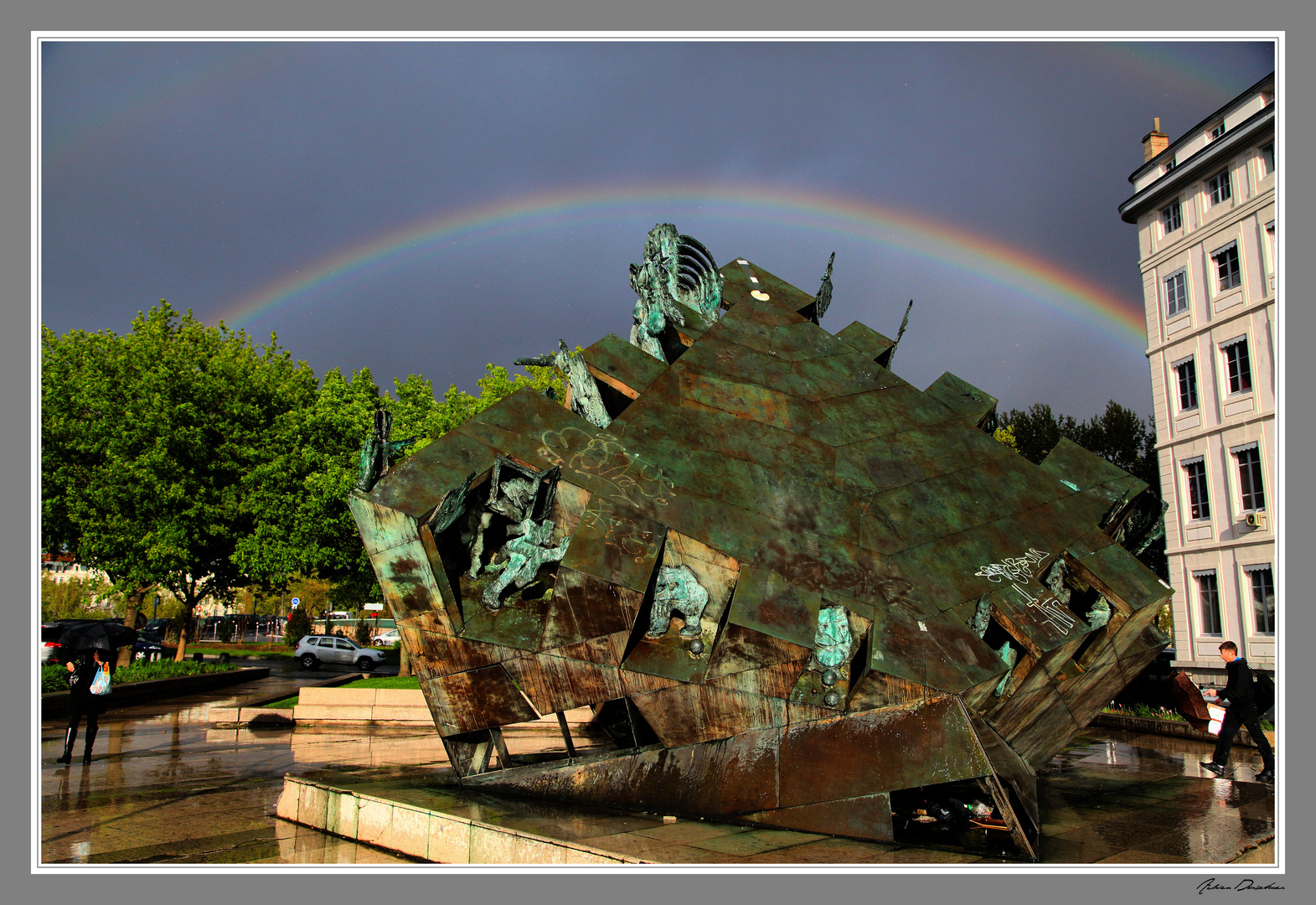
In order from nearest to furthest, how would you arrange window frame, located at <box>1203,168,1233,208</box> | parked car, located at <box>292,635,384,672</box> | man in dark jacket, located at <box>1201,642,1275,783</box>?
man in dark jacket, located at <box>1201,642,1275,783</box>, window frame, located at <box>1203,168,1233,208</box>, parked car, located at <box>292,635,384,672</box>

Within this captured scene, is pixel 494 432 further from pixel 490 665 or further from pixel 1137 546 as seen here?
pixel 1137 546

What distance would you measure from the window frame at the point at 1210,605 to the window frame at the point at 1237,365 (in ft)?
19.2

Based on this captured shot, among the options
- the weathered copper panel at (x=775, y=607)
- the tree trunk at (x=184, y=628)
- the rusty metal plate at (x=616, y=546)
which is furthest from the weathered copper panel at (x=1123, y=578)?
the tree trunk at (x=184, y=628)

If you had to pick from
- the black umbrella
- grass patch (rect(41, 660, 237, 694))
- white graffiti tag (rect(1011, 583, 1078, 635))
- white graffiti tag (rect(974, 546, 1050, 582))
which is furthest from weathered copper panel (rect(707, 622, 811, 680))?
grass patch (rect(41, 660, 237, 694))

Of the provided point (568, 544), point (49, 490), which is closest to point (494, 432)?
point (568, 544)

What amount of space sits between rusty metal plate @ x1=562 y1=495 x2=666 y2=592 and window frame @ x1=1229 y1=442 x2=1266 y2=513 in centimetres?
2619

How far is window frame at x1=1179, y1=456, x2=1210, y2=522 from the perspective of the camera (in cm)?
3000

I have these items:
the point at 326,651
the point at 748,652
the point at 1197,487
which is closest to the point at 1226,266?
the point at 1197,487

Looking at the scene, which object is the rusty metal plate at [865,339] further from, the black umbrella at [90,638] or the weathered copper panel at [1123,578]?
the black umbrella at [90,638]

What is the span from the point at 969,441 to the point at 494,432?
5.43 metres

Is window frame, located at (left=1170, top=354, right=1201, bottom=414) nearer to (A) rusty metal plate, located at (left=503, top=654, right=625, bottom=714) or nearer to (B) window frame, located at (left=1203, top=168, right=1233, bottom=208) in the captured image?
(B) window frame, located at (left=1203, top=168, right=1233, bottom=208)

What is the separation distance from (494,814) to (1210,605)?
2923 cm

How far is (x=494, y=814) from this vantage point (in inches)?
307

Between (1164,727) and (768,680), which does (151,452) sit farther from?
(1164,727)
